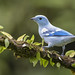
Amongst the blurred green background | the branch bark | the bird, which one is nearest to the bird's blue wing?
the bird

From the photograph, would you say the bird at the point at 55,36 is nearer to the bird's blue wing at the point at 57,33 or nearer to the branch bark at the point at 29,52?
the bird's blue wing at the point at 57,33

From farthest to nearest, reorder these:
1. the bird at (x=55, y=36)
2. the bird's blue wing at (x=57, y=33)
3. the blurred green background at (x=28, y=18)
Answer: the blurred green background at (x=28, y=18) < the bird's blue wing at (x=57, y=33) < the bird at (x=55, y=36)

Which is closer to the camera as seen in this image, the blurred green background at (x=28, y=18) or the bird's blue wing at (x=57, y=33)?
the bird's blue wing at (x=57, y=33)

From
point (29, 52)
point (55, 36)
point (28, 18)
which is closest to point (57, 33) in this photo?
point (55, 36)

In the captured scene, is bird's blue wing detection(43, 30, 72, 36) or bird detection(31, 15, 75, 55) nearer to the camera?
bird detection(31, 15, 75, 55)

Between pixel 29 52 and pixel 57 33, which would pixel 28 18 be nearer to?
pixel 57 33

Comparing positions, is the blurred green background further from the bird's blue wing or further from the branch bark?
the branch bark

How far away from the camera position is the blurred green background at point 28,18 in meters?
9.37

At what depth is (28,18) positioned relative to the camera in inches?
381

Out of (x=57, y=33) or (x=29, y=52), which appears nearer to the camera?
(x=29, y=52)

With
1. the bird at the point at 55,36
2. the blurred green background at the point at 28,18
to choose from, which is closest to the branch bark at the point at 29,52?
the bird at the point at 55,36

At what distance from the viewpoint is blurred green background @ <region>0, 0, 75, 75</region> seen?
30.7 feet

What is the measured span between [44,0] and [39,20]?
21.3ft

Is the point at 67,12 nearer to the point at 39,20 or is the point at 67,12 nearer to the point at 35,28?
the point at 35,28
